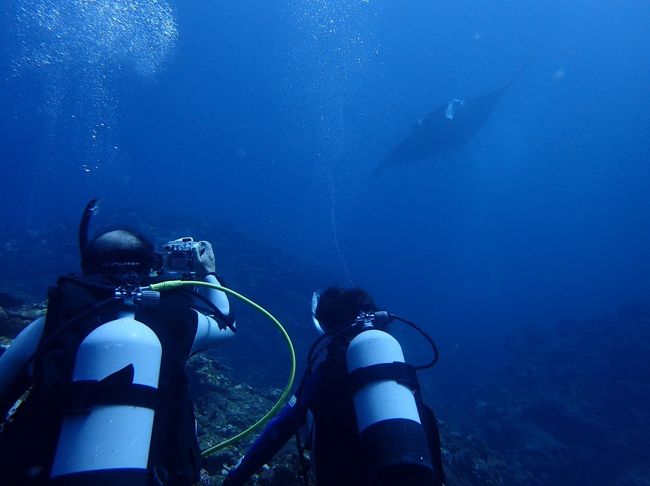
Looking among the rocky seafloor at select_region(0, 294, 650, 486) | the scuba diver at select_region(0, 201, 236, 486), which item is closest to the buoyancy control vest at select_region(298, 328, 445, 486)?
the scuba diver at select_region(0, 201, 236, 486)

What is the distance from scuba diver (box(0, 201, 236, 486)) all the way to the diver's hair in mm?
991

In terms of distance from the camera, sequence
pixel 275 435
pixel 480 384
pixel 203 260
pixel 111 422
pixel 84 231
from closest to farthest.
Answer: pixel 111 422, pixel 84 231, pixel 275 435, pixel 203 260, pixel 480 384

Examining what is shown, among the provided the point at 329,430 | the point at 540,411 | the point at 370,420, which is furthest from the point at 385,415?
the point at 540,411

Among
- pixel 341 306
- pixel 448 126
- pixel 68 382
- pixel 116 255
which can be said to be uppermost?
pixel 448 126

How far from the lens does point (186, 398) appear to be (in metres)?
2.22

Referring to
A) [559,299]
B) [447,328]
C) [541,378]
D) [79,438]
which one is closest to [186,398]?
[79,438]

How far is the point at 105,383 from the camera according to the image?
1.72 metres

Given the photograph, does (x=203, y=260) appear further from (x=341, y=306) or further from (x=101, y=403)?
(x=101, y=403)

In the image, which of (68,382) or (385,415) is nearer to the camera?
(68,382)

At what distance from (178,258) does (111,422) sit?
1.44 meters

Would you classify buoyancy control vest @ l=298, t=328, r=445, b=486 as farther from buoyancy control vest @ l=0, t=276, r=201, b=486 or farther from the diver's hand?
the diver's hand

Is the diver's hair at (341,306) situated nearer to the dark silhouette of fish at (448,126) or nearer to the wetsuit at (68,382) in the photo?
the wetsuit at (68,382)

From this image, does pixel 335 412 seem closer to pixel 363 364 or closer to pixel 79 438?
pixel 363 364

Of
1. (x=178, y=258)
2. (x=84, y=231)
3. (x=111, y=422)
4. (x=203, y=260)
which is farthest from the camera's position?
(x=203, y=260)
